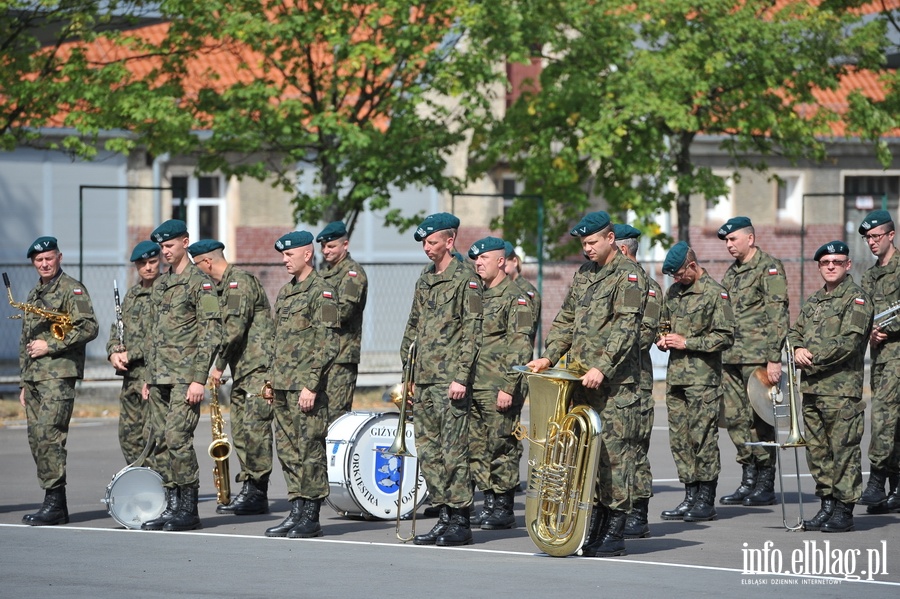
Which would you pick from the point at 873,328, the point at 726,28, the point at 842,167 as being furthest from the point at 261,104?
the point at 842,167

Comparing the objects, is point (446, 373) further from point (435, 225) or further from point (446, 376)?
point (435, 225)

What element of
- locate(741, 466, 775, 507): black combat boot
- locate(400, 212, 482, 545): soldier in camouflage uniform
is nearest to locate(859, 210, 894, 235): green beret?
locate(741, 466, 775, 507): black combat boot

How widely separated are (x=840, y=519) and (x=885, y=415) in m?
1.44

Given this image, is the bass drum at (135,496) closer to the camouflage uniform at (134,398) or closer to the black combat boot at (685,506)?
the camouflage uniform at (134,398)

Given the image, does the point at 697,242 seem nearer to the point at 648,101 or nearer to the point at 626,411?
the point at 648,101

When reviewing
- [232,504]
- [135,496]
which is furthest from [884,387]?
[135,496]

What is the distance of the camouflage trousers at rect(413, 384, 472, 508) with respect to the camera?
10.1 metres

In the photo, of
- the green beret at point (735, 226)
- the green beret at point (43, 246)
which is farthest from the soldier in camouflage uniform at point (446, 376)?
the green beret at point (43, 246)

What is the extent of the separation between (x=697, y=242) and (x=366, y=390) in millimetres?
13041

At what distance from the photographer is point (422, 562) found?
955 centimetres

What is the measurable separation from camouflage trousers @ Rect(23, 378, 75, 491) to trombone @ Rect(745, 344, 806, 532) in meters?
5.13

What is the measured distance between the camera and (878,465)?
12.0 m

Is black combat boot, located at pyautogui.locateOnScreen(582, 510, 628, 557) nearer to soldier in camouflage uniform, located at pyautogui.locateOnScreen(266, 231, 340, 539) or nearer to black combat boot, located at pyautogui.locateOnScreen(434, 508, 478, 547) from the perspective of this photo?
black combat boot, located at pyautogui.locateOnScreen(434, 508, 478, 547)

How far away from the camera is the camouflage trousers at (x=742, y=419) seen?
40.8 ft
